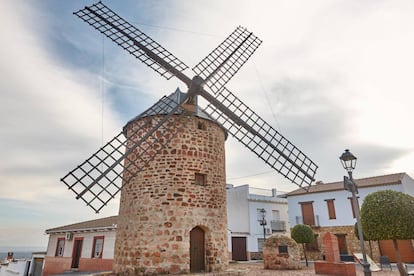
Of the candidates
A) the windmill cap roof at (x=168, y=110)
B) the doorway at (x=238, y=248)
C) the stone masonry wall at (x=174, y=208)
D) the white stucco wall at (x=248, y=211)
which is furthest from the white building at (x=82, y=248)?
the white stucco wall at (x=248, y=211)

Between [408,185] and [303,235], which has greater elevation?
[408,185]

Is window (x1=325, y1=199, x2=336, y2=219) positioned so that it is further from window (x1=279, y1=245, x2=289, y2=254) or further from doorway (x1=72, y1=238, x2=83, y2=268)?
doorway (x1=72, y1=238, x2=83, y2=268)

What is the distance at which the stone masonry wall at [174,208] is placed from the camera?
27.1ft

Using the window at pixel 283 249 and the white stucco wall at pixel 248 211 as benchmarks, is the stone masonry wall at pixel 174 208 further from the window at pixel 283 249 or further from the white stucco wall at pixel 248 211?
the white stucco wall at pixel 248 211

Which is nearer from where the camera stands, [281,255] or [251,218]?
[281,255]

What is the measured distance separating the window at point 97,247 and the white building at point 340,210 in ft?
44.6

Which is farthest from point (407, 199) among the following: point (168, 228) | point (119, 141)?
point (119, 141)

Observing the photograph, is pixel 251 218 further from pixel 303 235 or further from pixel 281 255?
pixel 281 255

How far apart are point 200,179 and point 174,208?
1463 millimetres

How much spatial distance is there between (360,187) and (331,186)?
250cm

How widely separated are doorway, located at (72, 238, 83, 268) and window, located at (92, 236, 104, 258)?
1466 mm

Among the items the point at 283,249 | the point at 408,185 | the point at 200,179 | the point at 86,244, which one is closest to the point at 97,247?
the point at 86,244

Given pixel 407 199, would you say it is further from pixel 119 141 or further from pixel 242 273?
pixel 119 141

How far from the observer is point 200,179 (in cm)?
964
